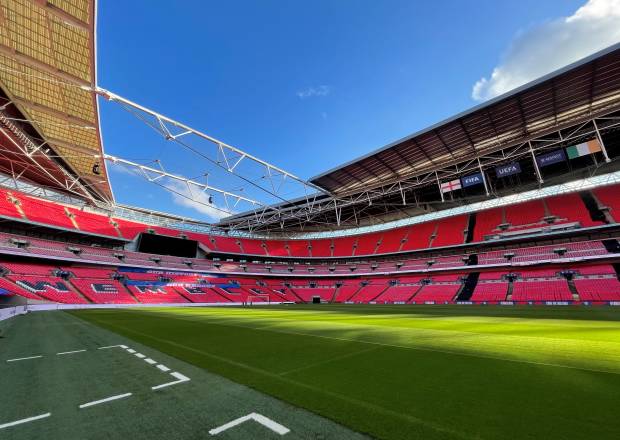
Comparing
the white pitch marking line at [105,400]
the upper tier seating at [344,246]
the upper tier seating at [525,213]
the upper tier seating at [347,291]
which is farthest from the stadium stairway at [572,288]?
the white pitch marking line at [105,400]

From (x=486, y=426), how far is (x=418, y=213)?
1770 inches

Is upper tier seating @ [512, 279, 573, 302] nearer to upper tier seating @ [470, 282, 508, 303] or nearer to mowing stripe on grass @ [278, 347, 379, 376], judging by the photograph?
upper tier seating @ [470, 282, 508, 303]

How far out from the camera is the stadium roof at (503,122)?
17531 millimetres

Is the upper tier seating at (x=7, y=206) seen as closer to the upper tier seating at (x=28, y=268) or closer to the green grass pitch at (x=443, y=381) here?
the upper tier seating at (x=28, y=268)

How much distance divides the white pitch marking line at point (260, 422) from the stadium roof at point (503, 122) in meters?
24.3

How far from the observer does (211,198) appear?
31188 millimetres

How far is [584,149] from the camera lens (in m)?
20.3

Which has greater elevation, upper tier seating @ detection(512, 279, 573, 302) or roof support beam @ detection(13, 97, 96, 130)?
roof support beam @ detection(13, 97, 96, 130)

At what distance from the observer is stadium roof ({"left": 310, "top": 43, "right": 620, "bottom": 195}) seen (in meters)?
17.5

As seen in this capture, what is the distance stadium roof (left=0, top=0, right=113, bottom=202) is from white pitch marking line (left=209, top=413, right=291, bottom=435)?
13842 mm

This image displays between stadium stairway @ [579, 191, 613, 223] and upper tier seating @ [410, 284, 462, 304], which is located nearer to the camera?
stadium stairway @ [579, 191, 613, 223]

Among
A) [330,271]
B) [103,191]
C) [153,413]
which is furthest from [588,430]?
[330,271]

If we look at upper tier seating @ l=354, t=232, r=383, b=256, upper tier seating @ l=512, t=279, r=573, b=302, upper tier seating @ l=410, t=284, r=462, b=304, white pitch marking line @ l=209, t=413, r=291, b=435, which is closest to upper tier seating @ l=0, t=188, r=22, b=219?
white pitch marking line @ l=209, t=413, r=291, b=435

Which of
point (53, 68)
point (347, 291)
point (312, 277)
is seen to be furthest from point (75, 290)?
point (347, 291)
